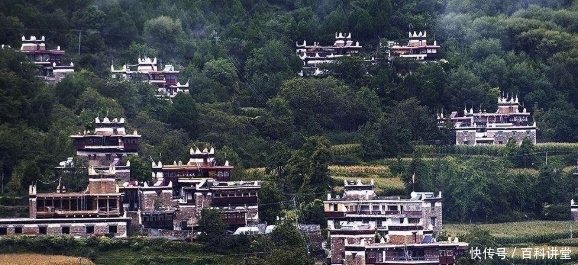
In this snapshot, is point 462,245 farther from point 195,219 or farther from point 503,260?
point 195,219

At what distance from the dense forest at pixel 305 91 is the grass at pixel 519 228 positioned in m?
0.84

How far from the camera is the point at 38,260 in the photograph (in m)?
66.4

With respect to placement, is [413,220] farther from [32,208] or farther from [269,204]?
[32,208]

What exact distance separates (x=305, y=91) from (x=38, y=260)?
73.6 ft

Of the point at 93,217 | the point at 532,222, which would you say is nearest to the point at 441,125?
the point at 532,222

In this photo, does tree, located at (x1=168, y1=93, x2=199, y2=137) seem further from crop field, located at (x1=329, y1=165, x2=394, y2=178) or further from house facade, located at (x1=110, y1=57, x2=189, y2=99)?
crop field, located at (x1=329, y1=165, x2=394, y2=178)

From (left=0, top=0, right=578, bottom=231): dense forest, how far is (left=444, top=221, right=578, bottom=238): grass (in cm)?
84

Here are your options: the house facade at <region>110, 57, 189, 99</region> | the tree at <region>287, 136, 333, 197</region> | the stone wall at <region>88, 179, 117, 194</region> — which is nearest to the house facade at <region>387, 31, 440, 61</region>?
the house facade at <region>110, 57, 189, 99</region>

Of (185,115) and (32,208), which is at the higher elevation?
(185,115)

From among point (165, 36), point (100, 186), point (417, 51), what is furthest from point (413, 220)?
point (165, 36)

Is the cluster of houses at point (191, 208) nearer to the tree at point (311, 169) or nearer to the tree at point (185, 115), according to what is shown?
the tree at point (311, 169)

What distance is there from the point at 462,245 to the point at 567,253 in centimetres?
621

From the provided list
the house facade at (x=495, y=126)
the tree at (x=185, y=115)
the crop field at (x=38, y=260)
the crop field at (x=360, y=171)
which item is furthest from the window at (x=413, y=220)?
the house facade at (x=495, y=126)

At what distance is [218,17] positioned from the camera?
328 feet
